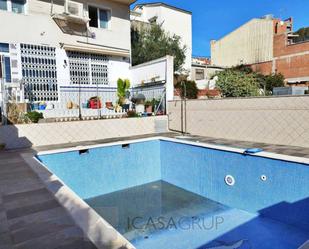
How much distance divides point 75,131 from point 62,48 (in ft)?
20.6

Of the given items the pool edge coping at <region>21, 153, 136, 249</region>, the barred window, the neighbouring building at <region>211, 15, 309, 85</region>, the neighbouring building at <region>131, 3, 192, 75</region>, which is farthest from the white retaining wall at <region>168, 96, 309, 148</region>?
the neighbouring building at <region>211, 15, 309, 85</region>

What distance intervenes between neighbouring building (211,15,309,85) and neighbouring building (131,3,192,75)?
40.7 feet

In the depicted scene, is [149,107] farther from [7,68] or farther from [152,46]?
[152,46]

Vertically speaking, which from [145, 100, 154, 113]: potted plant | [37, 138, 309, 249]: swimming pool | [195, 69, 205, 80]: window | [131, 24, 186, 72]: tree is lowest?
[37, 138, 309, 249]: swimming pool

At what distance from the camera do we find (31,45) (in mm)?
13055

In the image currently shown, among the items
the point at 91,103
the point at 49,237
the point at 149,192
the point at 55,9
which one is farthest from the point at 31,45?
the point at 49,237

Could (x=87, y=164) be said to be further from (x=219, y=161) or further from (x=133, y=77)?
(x=133, y=77)

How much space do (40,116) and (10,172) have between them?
16.9 feet

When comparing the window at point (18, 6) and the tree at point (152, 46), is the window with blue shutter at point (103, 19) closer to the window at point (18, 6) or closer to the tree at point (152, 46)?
the tree at point (152, 46)

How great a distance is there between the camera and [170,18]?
27.2 meters

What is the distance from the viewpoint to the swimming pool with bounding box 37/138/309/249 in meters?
5.58

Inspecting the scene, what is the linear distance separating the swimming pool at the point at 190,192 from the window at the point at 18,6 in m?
9.71

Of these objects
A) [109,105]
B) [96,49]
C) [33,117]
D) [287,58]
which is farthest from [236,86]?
[287,58]

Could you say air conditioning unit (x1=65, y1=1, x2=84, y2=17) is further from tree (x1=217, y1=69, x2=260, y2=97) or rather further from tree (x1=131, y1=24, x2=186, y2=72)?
tree (x1=217, y1=69, x2=260, y2=97)
